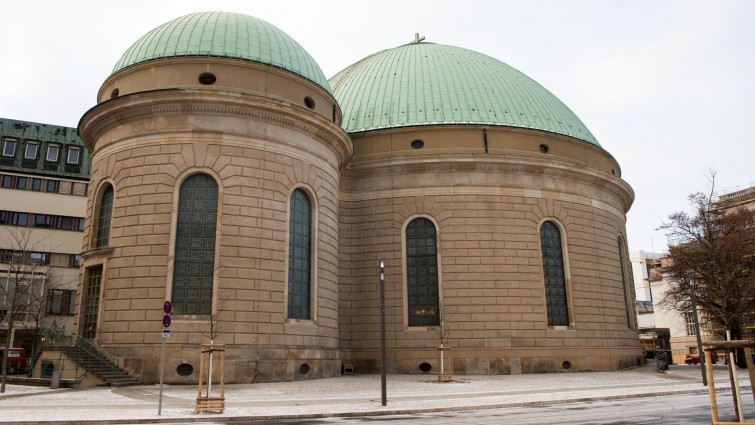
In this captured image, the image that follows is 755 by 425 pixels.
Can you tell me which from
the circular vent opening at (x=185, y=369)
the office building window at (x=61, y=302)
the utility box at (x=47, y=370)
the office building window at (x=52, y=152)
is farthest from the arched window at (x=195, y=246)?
the office building window at (x=52, y=152)

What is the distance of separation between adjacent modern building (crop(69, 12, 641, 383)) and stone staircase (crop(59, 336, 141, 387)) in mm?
511

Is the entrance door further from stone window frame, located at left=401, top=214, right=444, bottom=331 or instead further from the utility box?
stone window frame, located at left=401, top=214, right=444, bottom=331

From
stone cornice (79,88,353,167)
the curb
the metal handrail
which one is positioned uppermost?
stone cornice (79,88,353,167)

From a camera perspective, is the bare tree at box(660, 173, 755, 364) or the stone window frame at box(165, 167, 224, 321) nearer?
the stone window frame at box(165, 167, 224, 321)

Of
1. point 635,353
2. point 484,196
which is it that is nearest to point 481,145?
point 484,196

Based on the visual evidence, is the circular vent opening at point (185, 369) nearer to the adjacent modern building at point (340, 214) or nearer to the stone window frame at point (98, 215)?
the adjacent modern building at point (340, 214)

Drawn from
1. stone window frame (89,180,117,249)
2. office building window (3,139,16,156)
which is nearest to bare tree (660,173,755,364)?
stone window frame (89,180,117,249)

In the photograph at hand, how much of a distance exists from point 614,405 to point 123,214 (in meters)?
19.9

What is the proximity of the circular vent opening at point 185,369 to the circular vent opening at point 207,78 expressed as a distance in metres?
12.1

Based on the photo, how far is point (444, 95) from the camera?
36.3 metres

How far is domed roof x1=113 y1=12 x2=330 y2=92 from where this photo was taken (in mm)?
27922

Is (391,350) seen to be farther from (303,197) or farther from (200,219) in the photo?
(200,219)

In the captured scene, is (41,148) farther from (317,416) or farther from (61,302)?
(317,416)

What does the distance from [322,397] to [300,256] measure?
9473 millimetres
